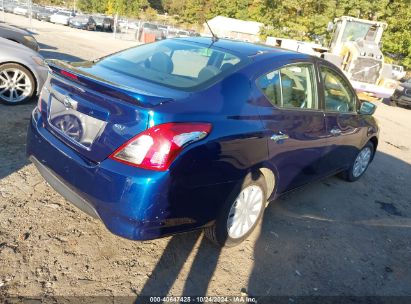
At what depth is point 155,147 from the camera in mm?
2332

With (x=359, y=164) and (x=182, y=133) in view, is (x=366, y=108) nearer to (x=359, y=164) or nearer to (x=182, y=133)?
(x=359, y=164)

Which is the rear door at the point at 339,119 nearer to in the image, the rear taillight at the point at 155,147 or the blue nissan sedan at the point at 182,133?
the blue nissan sedan at the point at 182,133

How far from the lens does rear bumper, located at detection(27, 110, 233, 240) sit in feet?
7.75

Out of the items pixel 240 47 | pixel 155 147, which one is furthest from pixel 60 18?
pixel 155 147

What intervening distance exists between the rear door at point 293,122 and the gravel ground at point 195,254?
1.87 feet

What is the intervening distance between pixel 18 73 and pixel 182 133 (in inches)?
172

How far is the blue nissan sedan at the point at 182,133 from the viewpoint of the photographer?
238 centimetres

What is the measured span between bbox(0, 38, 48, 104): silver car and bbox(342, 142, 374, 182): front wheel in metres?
4.72

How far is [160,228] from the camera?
8.26 ft

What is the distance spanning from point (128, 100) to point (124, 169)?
0.45 metres

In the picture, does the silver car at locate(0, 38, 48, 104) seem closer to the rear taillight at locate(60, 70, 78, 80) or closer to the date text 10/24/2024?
the rear taillight at locate(60, 70, 78, 80)

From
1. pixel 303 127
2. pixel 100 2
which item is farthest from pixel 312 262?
pixel 100 2

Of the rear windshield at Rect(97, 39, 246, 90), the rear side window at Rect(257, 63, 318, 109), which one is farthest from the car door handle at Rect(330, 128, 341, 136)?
the rear windshield at Rect(97, 39, 246, 90)

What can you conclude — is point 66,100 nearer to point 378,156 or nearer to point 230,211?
point 230,211
